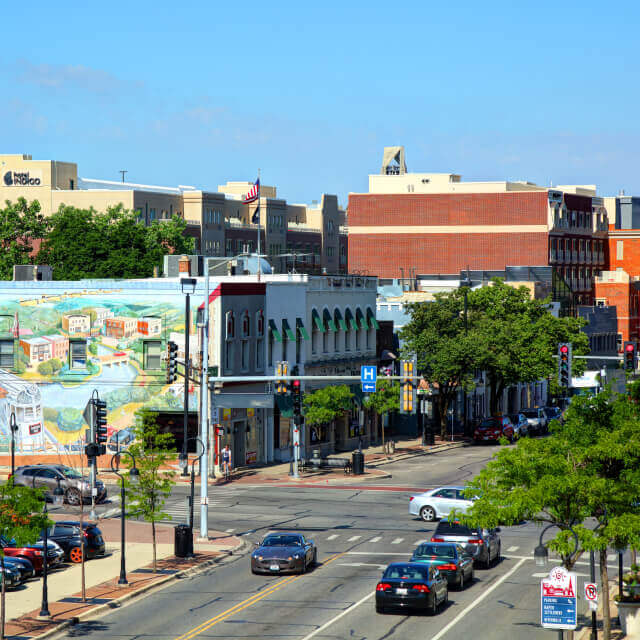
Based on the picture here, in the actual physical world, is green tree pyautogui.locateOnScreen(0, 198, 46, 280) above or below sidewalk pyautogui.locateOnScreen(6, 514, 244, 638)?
above

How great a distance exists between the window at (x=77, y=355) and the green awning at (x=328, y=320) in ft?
57.0

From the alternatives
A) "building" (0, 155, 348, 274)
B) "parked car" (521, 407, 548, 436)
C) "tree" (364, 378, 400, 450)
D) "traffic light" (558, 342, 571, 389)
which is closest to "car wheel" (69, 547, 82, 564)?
"traffic light" (558, 342, 571, 389)

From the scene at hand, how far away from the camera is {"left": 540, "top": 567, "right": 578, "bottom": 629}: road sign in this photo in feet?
90.7

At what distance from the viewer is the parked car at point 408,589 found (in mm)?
36062

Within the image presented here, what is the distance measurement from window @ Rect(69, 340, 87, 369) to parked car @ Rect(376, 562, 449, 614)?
40740mm

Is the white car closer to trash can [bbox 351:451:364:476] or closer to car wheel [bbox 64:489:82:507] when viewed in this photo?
car wheel [bbox 64:489:82:507]

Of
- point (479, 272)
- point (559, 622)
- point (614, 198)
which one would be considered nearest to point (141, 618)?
point (559, 622)

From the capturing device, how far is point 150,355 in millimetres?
73000

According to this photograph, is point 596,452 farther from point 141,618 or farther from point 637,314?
point 637,314

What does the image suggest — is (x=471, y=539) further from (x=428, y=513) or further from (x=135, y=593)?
(x=135, y=593)

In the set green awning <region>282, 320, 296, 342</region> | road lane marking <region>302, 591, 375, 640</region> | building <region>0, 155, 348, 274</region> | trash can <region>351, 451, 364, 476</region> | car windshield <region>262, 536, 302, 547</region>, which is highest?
building <region>0, 155, 348, 274</region>

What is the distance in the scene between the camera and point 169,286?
72438 millimetres

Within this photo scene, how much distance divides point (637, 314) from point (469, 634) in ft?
401

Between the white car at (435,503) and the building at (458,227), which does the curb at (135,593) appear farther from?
the building at (458,227)
